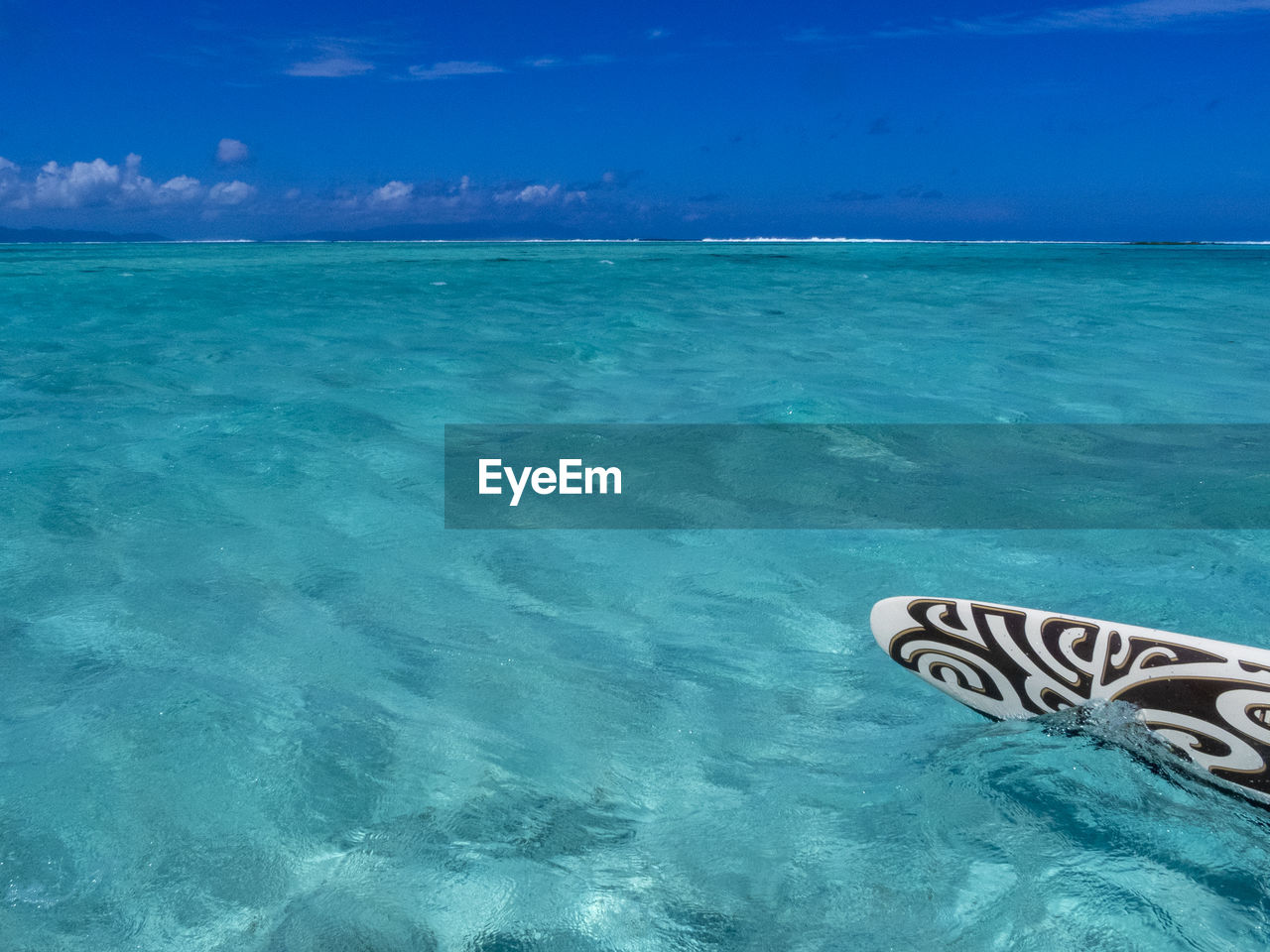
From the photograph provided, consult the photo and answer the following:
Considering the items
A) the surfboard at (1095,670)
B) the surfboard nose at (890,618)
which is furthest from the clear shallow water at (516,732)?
the surfboard nose at (890,618)

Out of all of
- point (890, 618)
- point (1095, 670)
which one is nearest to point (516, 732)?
point (890, 618)

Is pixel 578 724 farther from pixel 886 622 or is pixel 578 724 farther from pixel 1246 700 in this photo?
pixel 1246 700

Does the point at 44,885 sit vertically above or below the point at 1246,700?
below

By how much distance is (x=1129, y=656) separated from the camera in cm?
321

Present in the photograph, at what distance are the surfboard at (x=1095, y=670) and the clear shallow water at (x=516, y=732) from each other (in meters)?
0.14

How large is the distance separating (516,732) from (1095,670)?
7.63 ft

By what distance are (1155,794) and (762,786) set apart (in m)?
1.41

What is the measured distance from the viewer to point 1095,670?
10.7 feet

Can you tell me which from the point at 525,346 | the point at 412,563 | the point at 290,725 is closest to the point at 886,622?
the point at 290,725

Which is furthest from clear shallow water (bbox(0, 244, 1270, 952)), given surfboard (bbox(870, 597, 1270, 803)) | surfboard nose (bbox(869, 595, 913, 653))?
surfboard nose (bbox(869, 595, 913, 653))

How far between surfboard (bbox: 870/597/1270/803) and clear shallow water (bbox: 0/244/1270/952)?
0.46 ft

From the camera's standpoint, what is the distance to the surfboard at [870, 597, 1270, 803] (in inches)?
118

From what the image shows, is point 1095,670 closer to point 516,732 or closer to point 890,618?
point 890,618

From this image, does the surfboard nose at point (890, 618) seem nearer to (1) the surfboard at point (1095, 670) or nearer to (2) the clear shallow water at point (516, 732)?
(1) the surfboard at point (1095, 670)
